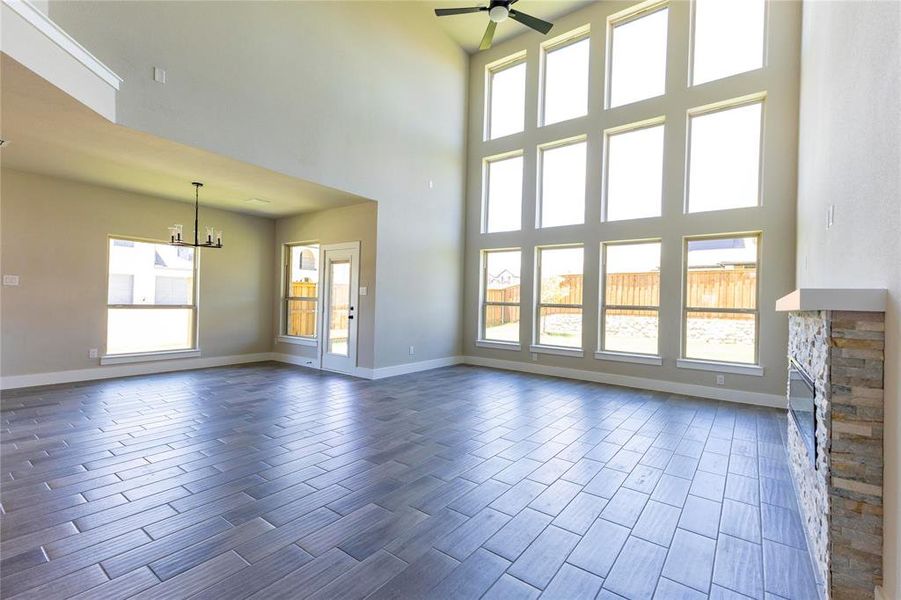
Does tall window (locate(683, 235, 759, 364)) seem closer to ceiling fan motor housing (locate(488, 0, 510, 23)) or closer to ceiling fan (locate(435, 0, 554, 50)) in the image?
ceiling fan (locate(435, 0, 554, 50))

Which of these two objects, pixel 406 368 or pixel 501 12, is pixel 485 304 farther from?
pixel 501 12

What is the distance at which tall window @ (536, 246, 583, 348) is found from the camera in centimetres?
657

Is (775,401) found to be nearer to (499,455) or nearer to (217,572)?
(499,455)

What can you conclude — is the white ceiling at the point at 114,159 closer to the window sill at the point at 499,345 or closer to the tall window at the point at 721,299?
the window sill at the point at 499,345

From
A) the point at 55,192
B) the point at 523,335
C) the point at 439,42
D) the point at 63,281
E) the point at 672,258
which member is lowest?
the point at 523,335

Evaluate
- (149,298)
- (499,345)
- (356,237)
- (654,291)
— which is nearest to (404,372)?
(499,345)

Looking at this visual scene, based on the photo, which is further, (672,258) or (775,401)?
(672,258)

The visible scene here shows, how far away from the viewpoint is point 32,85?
2803mm

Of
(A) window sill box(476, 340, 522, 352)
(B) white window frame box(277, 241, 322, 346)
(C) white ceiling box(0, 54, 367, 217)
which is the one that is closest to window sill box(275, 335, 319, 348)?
(B) white window frame box(277, 241, 322, 346)

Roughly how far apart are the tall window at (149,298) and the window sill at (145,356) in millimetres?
85

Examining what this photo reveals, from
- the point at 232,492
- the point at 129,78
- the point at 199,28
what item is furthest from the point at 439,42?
the point at 232,492

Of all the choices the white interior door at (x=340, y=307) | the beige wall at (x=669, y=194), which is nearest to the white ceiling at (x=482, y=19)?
the beige wall at (x=669, y=194)

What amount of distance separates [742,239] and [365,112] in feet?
18.2

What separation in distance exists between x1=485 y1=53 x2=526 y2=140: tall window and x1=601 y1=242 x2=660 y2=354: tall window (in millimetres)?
3094
